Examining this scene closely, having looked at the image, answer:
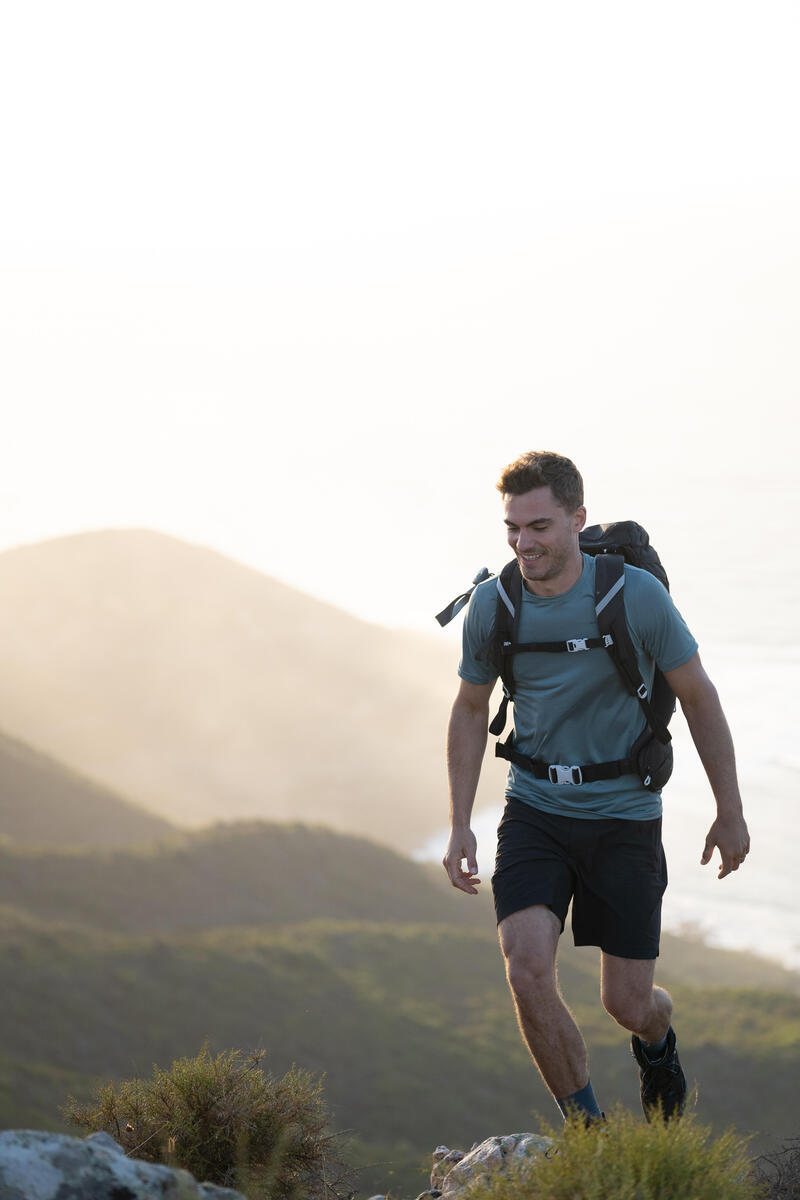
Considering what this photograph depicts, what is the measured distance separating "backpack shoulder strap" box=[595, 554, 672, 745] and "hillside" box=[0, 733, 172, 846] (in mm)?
57215

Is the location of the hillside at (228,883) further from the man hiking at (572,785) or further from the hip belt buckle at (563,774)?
the hip belt buckle at (563,774)

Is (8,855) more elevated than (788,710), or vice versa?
(788,710)

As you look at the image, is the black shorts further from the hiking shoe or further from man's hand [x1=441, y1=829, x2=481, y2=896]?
the hiking shoe

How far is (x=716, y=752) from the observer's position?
5602 mm

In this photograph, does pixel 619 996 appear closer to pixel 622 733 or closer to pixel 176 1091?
pixel 622 733

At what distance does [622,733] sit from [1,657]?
349ft

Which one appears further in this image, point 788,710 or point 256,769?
point 256,769

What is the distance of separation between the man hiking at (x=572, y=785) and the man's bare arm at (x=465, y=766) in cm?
2

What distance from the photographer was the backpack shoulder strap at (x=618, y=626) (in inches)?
217

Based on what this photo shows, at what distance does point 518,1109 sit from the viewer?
122 feet

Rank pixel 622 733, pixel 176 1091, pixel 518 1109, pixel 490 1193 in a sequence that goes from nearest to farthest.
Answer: pixel 490 1193 < pixel 622 733 < pixel 176 1091 < pixel 518 1109

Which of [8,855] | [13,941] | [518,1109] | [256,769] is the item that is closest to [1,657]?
[256,769]

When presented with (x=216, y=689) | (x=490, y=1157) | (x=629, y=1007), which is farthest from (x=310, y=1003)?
(x=216, y=689)

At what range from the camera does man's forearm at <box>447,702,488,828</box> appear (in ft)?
19.8
